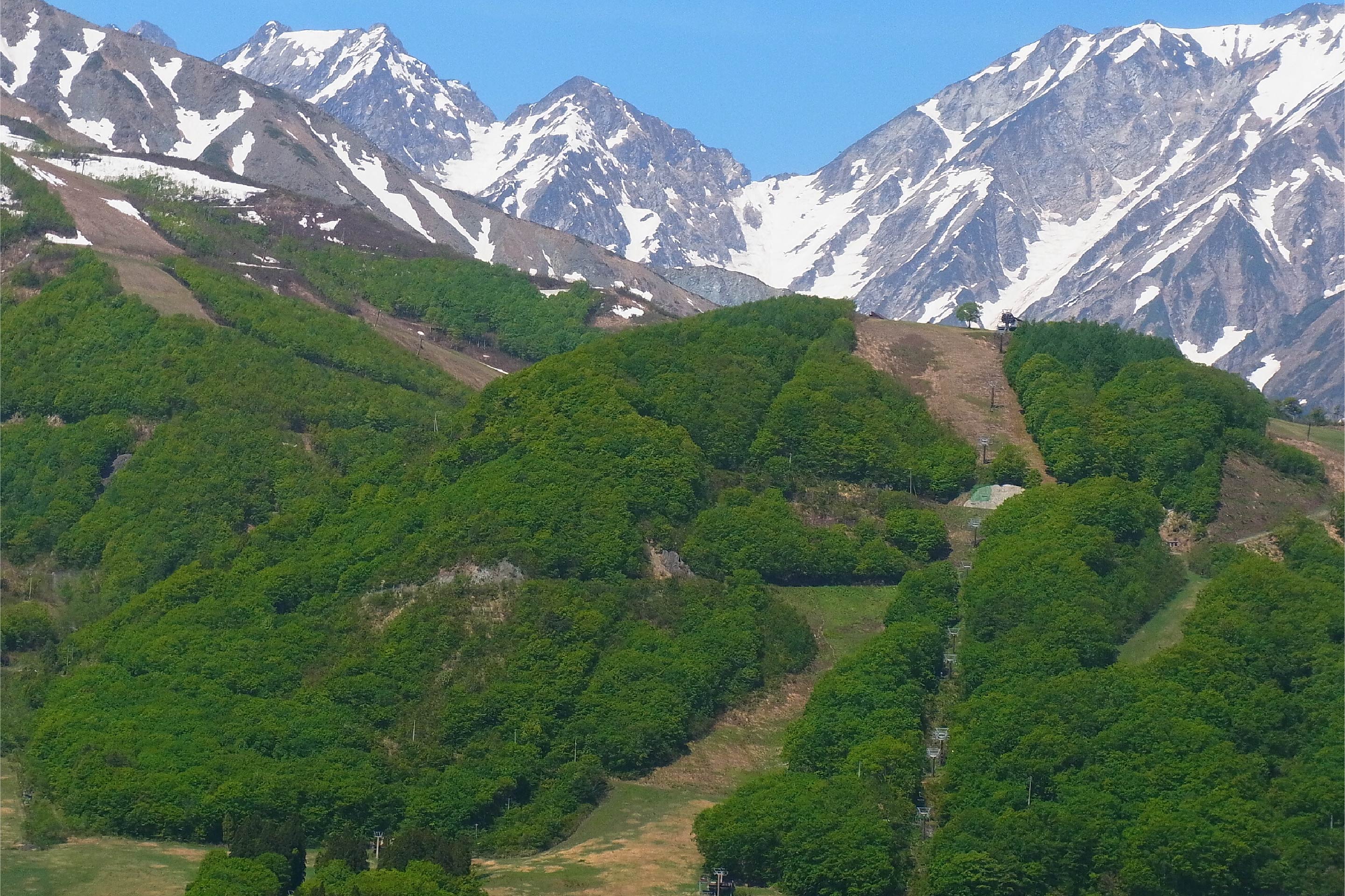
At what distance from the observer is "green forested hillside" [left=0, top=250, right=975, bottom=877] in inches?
5197

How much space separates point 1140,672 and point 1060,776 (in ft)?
41.7

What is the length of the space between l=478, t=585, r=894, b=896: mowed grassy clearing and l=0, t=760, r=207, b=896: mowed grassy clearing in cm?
1800

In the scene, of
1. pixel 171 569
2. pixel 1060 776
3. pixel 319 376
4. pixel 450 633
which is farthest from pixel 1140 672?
pixel 319 376

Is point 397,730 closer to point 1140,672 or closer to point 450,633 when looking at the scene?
point 450,633

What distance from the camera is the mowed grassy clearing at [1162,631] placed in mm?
143750

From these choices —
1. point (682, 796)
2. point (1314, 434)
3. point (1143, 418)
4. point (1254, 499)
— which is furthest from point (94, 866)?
point (1314, 434)

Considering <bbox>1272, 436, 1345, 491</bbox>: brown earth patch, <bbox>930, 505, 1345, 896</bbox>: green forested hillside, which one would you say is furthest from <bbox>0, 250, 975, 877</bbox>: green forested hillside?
<bbox>1272, 436, 1345, 491</bbox>: brown earth patch

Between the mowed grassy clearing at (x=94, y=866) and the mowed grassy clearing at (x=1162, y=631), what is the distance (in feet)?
212

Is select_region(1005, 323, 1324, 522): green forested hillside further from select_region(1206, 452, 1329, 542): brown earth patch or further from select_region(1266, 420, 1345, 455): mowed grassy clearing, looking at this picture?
select_region(1266, 420, 1345, 455): mowed grassy clearing

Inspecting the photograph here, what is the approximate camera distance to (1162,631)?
481ft

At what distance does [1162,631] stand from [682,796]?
3735 cm

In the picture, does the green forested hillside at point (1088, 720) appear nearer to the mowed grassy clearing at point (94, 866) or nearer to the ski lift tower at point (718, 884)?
the ski lift tower at point (718, 884)

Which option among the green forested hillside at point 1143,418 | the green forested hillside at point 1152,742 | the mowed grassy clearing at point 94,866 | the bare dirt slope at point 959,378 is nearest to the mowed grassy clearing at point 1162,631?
the green forested hillside at point 1152,742

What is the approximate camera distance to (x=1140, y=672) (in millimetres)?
135750
